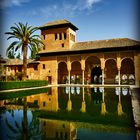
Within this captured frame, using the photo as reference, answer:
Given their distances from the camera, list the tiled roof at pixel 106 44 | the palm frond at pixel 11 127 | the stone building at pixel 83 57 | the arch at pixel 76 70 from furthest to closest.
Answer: the arch at pixel 76 70 → the stone building at pixel 83 57 → the tiled roof at pixel 106 44 → the palm frond at pixel 11 127

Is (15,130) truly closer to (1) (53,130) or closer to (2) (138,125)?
(1) (53,130)

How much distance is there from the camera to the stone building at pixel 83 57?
98.9 ft

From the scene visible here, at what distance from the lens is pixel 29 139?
18.7ft

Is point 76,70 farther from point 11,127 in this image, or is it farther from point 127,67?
point 11,127

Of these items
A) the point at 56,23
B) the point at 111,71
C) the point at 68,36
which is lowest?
the point at 111,71

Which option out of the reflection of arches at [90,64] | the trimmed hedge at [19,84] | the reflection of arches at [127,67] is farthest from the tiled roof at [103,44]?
the trimmed hedge at [19,84]

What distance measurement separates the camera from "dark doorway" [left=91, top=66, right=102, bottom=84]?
121 feet

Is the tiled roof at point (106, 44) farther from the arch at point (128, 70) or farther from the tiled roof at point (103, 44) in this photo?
the arch at point (128, 70)

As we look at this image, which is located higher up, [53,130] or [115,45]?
[115,45]

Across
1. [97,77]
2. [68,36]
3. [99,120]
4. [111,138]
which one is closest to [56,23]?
[68,36]

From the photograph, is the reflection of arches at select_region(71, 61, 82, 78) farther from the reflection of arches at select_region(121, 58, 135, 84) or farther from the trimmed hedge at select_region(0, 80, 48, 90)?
the trimmed hedge at select_region(0, 80, 48, 90)

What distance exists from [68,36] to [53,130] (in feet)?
96.0

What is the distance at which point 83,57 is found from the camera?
3189 centimetres

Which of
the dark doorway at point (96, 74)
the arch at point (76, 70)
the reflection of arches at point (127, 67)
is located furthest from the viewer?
the dark doorway at point (96, 74)
